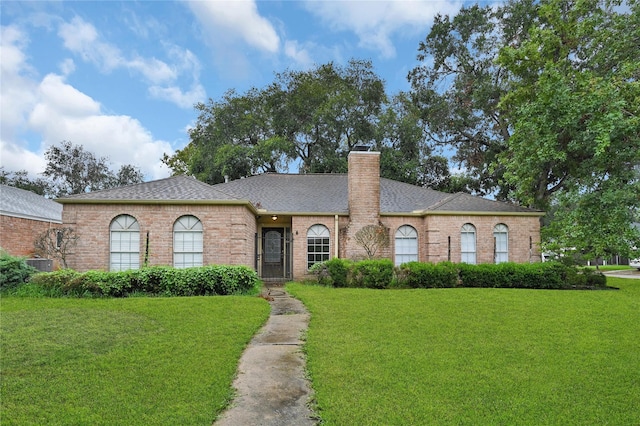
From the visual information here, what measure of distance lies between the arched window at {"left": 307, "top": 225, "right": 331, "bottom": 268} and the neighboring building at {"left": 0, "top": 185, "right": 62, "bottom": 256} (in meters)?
13.9

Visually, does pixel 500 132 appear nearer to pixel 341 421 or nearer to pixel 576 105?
pixel 576 105

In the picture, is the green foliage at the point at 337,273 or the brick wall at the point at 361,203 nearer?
the green foliage at the point at 337,273

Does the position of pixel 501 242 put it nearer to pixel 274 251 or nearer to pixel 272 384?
pixel 274 251

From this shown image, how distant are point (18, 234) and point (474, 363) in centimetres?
2266

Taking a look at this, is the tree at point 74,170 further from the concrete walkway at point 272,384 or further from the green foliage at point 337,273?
the concrete walkway at point 272,384

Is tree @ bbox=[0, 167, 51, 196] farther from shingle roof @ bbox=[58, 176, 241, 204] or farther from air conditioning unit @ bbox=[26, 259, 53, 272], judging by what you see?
air conditioning unit @ bbox=[26, 259, 53, 272]

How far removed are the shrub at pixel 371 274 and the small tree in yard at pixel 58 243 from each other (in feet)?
31.7

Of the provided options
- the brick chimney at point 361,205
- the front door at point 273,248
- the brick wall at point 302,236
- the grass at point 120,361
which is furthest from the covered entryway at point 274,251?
the grass at point 120,361

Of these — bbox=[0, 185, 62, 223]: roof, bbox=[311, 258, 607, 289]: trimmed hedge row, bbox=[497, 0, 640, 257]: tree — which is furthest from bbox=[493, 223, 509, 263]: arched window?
bbox=[0, 185, 62, 223]: roof

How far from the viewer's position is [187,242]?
13.8 meters

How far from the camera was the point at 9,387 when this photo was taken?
14.2 ft

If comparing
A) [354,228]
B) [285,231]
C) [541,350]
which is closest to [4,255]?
[285,231]

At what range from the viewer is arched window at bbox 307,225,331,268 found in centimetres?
1636

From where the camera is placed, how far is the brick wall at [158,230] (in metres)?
13.5
